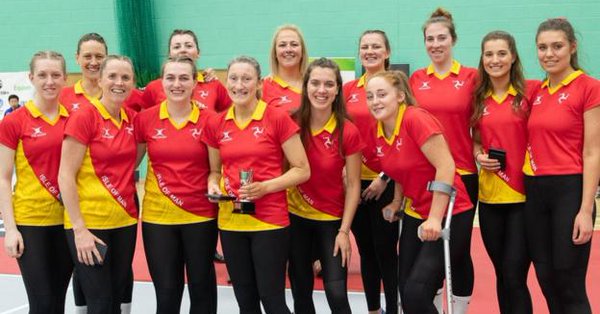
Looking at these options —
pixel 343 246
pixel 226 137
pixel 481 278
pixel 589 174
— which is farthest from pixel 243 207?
pixel 481 278

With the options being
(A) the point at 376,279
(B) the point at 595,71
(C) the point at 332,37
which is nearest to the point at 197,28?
(C) the point at 332,37

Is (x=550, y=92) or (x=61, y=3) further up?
(x=61, y=3)

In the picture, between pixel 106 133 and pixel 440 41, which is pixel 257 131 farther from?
pixel 440 41

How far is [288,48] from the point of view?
3941 mm

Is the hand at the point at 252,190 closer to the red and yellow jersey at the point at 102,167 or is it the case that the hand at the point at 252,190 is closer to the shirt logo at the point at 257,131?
the shirt logo at the point at 257,131

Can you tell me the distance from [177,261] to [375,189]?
1211 millimetres

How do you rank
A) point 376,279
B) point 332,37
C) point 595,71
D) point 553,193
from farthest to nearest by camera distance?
point 332,37 < point 595,71 < point 376,279 < point 553,193

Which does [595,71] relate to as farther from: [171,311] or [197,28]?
[171,311]

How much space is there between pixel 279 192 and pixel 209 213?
1.30 feet

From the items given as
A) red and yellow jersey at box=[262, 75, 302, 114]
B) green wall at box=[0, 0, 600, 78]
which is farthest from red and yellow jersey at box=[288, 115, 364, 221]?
green wall at box=[0, 0, 600, 78]

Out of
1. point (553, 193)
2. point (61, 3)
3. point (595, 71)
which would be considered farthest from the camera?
point (61, 3)

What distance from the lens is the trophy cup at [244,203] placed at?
3.05 meters

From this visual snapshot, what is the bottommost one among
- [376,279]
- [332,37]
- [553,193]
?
[376,279]

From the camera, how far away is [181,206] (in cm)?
323
